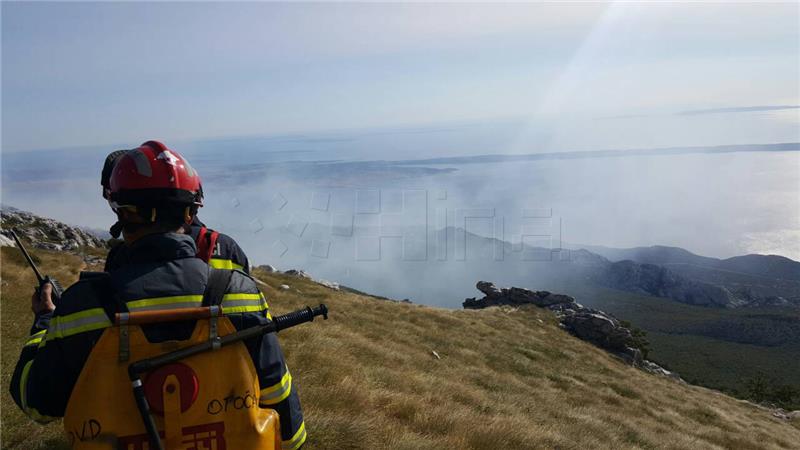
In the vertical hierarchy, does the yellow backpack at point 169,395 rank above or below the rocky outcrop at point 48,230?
above

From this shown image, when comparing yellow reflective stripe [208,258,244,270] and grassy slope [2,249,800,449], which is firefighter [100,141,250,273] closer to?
yellow reflective stripe [208,258,244,270]

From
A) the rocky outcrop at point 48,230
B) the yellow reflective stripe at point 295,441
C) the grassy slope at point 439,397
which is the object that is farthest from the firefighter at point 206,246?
the rocky outcrop at point 48,230

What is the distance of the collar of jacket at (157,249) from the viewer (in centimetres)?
284

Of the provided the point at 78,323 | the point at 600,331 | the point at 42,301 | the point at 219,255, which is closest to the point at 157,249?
the point at 219,255

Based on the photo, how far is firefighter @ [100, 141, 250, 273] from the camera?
3076mm

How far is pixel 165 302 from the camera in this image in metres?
2.69

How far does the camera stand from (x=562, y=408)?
43.9 feet

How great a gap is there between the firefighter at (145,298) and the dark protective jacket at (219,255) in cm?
7

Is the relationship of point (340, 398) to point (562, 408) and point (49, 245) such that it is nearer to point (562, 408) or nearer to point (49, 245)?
point (562, 408)

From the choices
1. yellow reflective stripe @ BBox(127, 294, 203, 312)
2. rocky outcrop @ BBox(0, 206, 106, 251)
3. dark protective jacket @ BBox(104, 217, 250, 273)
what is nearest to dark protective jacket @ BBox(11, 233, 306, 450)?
yellow reflective stripe @ BBox(127, 294, 203, 312)

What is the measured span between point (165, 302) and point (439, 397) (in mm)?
8116

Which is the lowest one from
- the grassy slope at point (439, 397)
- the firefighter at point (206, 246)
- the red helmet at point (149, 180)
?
the grassy slope at point (439, 397)

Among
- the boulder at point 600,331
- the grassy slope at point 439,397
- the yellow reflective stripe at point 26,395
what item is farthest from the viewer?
the boulder at point 600,331

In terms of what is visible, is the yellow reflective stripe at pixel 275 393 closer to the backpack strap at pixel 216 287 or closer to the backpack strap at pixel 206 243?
the backpack strap at pixel 216 287
